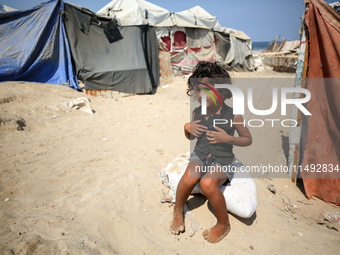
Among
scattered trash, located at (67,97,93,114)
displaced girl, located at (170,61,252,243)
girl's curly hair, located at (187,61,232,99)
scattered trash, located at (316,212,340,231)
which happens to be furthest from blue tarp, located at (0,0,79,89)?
scattered trash, located at (316,212,340,231)

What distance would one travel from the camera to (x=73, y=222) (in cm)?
171

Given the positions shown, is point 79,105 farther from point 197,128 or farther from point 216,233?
point 216,233

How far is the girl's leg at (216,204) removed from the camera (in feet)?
5.26

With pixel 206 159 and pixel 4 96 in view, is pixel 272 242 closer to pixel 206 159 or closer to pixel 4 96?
pixel 206 159

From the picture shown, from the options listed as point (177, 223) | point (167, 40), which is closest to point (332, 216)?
point (177, 223)

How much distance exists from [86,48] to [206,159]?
6624 millimetres

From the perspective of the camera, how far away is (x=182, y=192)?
1.72 metres

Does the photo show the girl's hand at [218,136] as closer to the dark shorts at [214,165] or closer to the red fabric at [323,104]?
the dark shorts at [214,165]

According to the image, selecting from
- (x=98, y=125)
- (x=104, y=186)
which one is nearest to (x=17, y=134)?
(x=98, y=125)

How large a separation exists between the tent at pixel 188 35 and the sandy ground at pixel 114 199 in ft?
19.2

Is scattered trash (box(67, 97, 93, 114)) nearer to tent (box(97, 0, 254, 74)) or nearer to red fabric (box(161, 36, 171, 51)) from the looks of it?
tent (box(97, 0, 254, 74))

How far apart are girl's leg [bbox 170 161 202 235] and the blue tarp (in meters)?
5.99

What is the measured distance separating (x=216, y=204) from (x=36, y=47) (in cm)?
691

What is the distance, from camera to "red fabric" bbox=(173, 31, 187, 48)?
1068 cm
